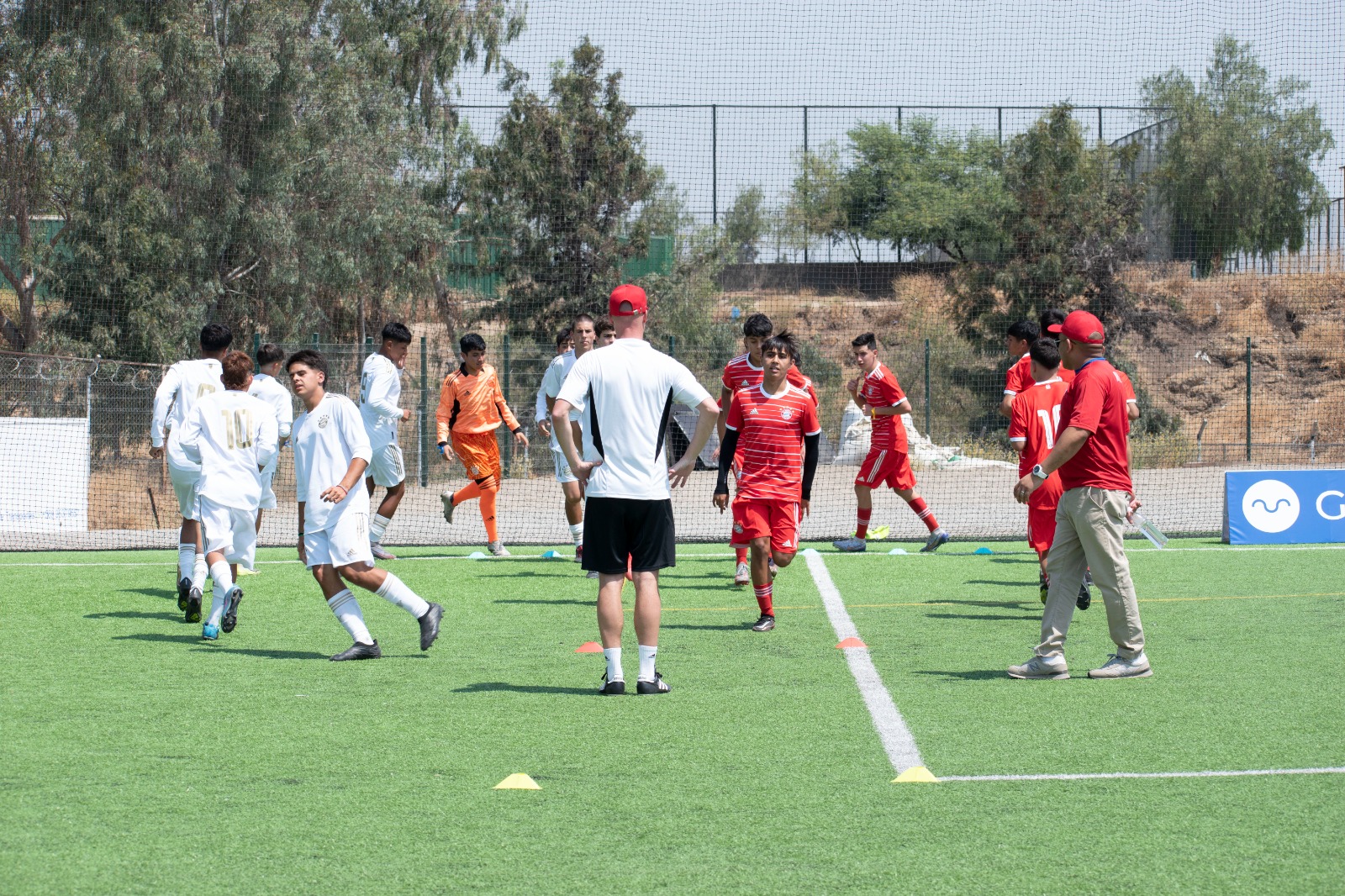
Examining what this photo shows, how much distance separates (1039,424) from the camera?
9.02 metres

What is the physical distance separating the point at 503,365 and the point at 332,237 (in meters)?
6.95

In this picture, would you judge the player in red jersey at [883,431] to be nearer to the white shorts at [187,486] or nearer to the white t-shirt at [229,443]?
the white t-shirt at [229,443]

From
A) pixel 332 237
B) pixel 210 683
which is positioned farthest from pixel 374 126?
pixel 210 683

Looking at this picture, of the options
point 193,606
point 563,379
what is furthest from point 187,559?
point 563,379

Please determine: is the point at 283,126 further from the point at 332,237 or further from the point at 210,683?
the point at 210,683

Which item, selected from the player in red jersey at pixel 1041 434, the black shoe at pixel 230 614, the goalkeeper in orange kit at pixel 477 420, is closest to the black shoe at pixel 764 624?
the player in red jersey at pixel 1041 434

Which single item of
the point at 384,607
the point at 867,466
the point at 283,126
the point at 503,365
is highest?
the point at 283,126

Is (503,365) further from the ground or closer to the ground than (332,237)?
closer to the ground

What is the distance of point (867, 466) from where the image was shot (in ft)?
40.4

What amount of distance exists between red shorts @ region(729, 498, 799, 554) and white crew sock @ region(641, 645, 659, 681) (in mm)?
2130

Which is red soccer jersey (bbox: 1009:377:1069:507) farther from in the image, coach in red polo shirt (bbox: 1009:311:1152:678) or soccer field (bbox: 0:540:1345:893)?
coach in red polo shirt (bbox: 1009:311:1152:678)

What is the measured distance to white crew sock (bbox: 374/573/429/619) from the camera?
7.34 meters

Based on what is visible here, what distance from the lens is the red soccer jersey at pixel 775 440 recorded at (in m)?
8.50

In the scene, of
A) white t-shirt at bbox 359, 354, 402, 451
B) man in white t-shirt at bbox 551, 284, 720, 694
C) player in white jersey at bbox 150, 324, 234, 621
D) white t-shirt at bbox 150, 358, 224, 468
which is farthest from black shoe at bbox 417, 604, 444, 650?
white t-shirt at bbox 359, 354, 402, 451
